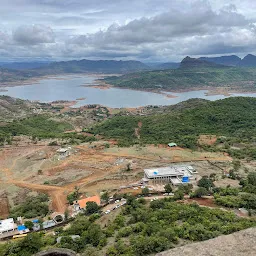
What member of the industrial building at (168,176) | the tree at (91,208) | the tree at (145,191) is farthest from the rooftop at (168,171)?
the tree at (91,208)

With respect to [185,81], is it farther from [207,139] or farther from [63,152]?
[63,152]

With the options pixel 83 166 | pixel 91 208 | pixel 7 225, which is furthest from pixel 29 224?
pixel 83 166

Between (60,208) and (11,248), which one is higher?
(11,248)

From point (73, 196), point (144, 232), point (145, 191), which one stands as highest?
point (144, 232)

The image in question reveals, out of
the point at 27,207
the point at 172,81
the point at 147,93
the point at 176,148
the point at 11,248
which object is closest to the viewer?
the point at 11,248

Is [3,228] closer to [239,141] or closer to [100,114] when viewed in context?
[239,141]

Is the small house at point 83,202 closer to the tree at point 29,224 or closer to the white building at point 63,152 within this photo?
the tree at point 29,224

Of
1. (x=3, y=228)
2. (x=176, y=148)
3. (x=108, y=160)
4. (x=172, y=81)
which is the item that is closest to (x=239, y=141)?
(x=176, y=148)
